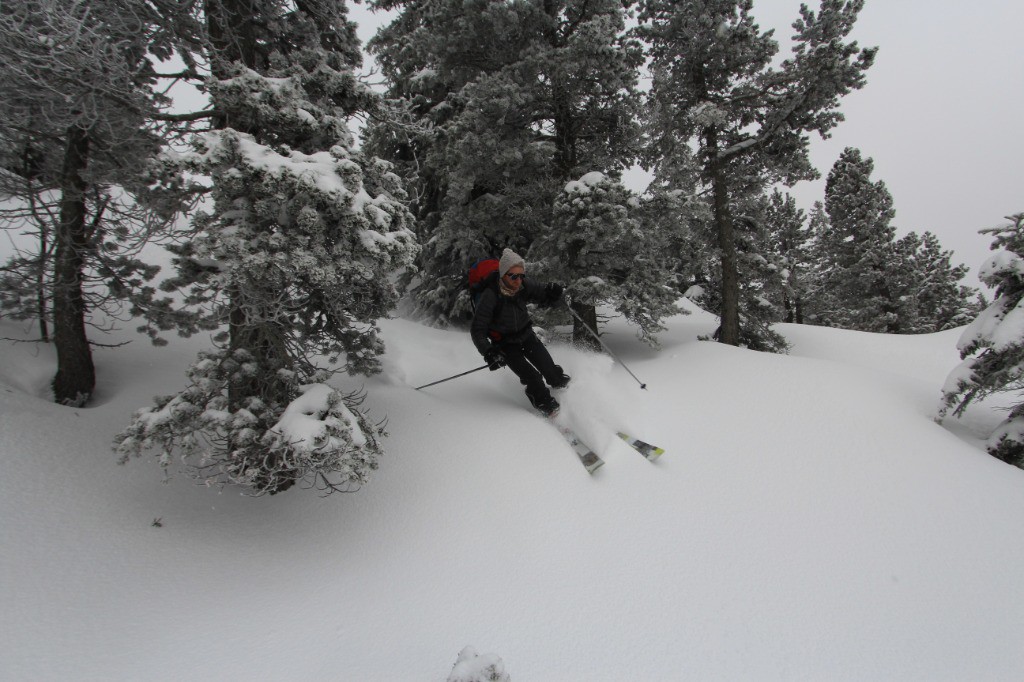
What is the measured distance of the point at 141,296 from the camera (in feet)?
20.7

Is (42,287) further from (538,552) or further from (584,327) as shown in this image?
(584,327)

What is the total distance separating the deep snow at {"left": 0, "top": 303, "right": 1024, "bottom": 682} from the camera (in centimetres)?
310

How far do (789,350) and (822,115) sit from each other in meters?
7.79

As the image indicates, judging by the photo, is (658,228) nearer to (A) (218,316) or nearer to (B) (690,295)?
(B) (690,295)

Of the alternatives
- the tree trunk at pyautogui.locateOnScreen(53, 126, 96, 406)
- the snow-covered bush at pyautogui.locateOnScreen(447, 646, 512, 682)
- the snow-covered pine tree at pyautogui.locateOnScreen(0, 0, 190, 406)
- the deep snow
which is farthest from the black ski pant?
the tree trunk at pyautogui.locateOnScreen(53, 126, 96, 406)

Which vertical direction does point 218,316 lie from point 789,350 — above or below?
above

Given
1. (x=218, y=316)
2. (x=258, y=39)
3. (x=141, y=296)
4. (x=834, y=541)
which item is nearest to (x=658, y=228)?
(x=834, y=541)

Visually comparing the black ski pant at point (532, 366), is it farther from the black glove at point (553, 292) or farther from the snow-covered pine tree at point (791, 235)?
the snow-covered pine tree at point (791, 235)

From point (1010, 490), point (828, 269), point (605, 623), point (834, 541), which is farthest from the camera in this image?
point (828, 269)

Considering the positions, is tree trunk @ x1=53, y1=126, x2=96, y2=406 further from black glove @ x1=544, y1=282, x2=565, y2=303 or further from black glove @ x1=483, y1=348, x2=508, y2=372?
black glove @ x1=544, y1=282, x2=565, y2=303

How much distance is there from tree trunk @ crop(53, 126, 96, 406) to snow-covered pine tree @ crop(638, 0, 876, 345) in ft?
36.3

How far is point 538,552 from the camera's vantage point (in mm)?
4008

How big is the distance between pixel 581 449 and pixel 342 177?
3.97m

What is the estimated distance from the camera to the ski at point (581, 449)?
16.6 ft
